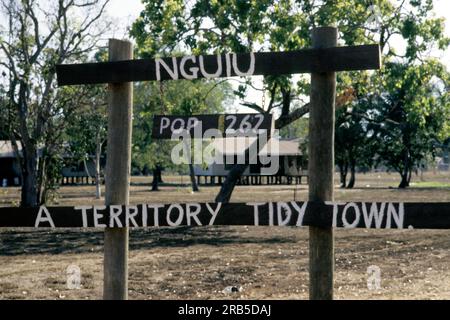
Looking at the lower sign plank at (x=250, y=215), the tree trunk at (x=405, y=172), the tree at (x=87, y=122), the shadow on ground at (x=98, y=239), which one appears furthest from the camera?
the tree trunk at (x=405, y=172)

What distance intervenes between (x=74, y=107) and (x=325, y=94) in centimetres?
2276

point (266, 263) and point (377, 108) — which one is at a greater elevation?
point (377, 108)

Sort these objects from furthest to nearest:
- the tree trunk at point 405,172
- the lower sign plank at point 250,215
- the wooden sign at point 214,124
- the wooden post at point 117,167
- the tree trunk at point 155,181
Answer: the tree trunk at point 405,172
the tree trunk at point 155,181
the wooden post at point 117,167
the wooden sign at point 214,124
the lower sign plank at point 250,215

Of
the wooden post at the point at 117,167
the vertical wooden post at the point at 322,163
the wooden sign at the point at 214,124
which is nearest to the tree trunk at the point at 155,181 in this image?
the wooden post at the point at 117,167

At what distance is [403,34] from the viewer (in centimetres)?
2211

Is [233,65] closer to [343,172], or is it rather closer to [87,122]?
[87,122]

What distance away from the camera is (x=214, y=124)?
546cm

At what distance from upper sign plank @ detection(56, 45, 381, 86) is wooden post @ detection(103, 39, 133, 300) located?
0.16 meters

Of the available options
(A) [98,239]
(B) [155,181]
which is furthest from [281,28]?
(B) [155,181]

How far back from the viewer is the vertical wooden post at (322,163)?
205 inches

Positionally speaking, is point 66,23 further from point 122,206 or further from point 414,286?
point 122,206

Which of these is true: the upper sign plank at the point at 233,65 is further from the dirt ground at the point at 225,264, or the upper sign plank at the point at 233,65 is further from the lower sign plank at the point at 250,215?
the dirt ground at the point at 225,264

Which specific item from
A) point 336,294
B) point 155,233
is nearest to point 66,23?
point 155,233

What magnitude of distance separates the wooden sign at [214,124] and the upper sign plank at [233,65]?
0.36 m
